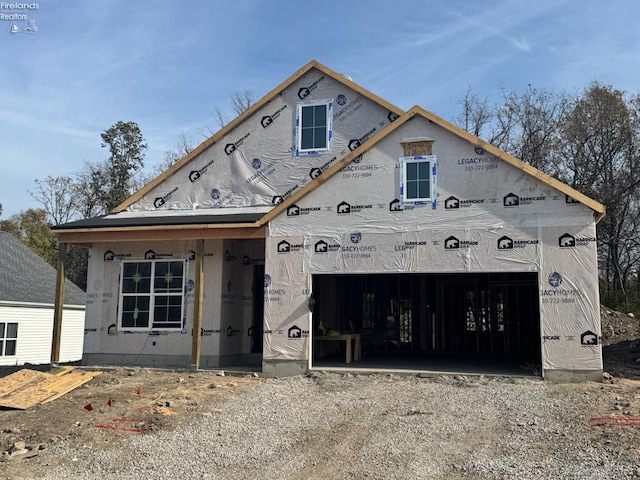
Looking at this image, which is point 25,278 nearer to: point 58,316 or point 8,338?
point 8,338

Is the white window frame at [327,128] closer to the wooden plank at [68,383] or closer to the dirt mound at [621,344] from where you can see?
the wooden plank at [68,383]

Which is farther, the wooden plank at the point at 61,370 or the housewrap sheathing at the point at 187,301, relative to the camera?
the housewrap sheathing at the point at 187,301

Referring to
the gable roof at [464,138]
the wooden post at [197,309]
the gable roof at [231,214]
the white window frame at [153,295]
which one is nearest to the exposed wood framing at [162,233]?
the gable roof at [231,214]

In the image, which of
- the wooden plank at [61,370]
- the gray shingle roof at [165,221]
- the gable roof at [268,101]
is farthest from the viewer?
the gable roof at [268,101]

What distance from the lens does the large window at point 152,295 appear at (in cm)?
1486

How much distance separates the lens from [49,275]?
90.8 ft

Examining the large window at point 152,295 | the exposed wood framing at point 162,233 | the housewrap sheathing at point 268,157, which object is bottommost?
the large window at point 152,295

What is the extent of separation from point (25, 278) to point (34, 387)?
52.5 ft

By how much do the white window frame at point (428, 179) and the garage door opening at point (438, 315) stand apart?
4.91m

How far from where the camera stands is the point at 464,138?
482 inches

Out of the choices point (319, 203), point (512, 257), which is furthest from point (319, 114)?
point (512, 257)

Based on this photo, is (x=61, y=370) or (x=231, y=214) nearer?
(x=61, y=370)

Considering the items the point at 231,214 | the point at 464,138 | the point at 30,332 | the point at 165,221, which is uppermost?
the point at 464,138

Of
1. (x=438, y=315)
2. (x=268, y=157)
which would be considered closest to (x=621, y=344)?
(x=438, y=315)
